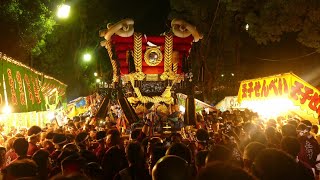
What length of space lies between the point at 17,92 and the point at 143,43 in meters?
→ 4.50

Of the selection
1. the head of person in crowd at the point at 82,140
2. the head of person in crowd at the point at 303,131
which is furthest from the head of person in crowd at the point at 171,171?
the head of person in crowd at the point at 303,131

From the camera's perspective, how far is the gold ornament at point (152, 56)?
12.7 metres

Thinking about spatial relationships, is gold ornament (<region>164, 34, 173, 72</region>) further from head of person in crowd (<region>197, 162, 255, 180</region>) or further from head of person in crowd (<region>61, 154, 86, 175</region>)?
head of person in crowd (<region>197, 162, 255, 180</region>)

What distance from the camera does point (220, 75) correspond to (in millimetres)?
34844

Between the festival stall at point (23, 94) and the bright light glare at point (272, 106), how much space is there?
34.0ft

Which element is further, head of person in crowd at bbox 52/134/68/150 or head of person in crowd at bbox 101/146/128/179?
head of person in crowd at bbox 52/134/68/150

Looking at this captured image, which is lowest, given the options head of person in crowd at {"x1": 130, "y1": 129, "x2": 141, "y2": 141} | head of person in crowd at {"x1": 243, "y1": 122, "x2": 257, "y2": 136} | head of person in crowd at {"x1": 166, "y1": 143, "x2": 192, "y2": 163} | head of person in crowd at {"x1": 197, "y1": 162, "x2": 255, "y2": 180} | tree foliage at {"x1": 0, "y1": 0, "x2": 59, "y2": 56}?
head of person in crowd at {"x1": 243, "y1": 122, "x2": 257, "y2": 136}

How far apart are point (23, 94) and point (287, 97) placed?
10773mm

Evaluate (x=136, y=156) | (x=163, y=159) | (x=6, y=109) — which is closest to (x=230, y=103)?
(x=6, y=109)

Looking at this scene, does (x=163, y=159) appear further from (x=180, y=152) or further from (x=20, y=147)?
(x=20, y=147)

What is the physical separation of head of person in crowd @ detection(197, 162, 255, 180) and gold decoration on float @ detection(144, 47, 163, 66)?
10.2m

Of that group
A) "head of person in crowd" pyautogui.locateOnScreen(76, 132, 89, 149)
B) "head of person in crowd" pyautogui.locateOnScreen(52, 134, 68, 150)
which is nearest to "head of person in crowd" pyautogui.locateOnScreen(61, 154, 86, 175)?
"head of person in crowd" pyautogui.locateOnScreen(76, 132, 89, 149)

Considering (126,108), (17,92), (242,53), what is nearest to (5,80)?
(17,92)

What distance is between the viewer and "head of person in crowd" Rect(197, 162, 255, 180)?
2.52 m
